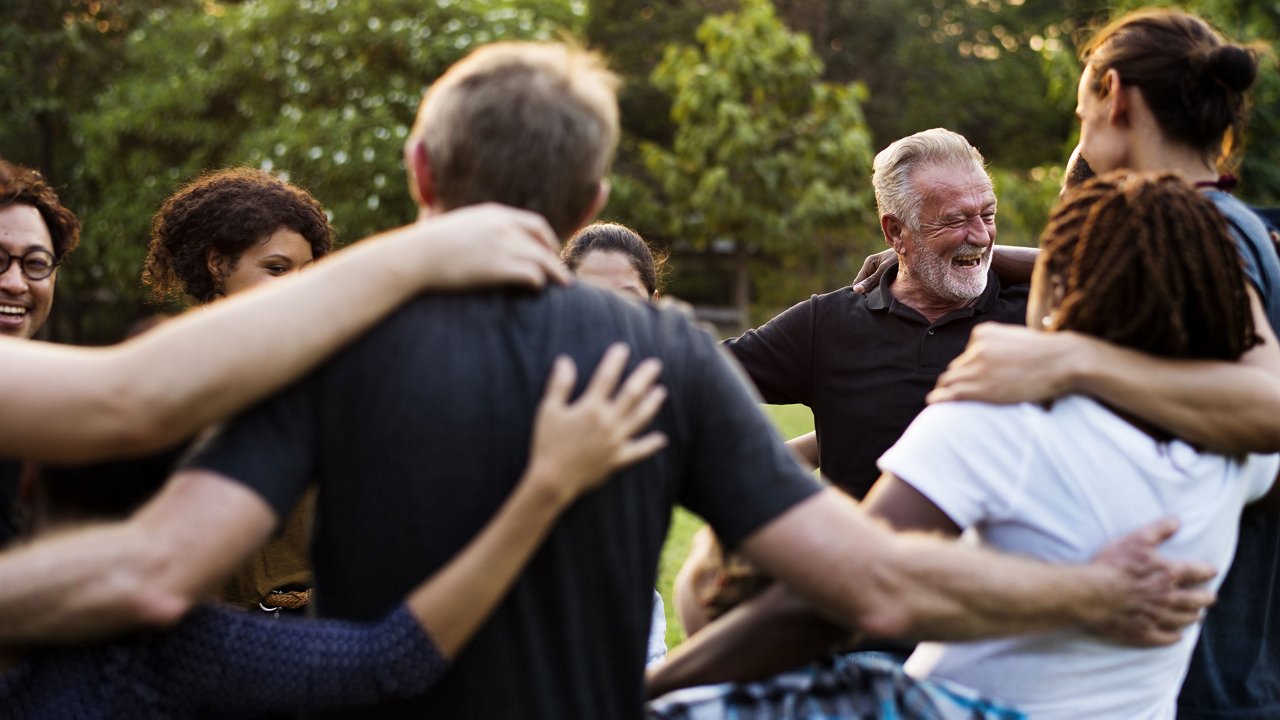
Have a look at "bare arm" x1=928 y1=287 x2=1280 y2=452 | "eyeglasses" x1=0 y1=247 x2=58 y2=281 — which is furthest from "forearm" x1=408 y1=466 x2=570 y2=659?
"eyeglasses" x1=0 y1=247 x2=58 y2=281

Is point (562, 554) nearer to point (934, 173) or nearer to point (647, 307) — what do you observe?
point (647, 307)

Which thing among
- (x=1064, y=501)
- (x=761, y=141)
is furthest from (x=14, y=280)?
(x=761, y=141)

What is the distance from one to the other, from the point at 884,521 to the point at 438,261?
0.89 m

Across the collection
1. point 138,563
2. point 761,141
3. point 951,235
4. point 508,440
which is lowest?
point 761,141

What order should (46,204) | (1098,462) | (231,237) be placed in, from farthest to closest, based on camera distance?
(231,237) < (46,204) < (1098,462)

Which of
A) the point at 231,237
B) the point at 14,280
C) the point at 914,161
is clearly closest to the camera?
the point at 14,280

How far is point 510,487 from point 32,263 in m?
2.25

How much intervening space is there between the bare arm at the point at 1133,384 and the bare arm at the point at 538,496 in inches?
26.8

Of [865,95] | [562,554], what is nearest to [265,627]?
[562,554]

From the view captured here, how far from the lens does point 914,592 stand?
1.92 meters

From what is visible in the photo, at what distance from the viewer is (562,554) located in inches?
73.3

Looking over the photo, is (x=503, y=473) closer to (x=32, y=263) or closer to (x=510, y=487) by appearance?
(x=510, y=487)

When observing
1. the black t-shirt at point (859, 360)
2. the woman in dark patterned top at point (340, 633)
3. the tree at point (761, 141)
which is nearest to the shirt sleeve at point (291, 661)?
the woman in dark patterned top at point (340, 633)

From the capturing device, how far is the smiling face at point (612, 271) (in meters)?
3.99
